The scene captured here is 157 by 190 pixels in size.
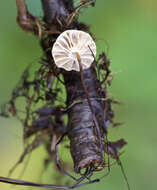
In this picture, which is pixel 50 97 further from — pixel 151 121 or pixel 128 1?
pixel 128 1

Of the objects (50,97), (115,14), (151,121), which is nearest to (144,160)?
(151,121)

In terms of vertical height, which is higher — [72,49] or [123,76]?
[72,49]

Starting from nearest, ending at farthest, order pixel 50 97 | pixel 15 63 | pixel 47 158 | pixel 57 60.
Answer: pixel 57 60
pixel 50 97
pixel 47 158
pixel 15 63

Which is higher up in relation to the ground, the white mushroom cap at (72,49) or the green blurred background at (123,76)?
the white mushroom cap at (72,49)

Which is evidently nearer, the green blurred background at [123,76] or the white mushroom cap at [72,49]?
the white mushroom cap at [72,49]

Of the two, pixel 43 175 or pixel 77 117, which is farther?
pixel 43 175

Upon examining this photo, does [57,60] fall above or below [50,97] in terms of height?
above
